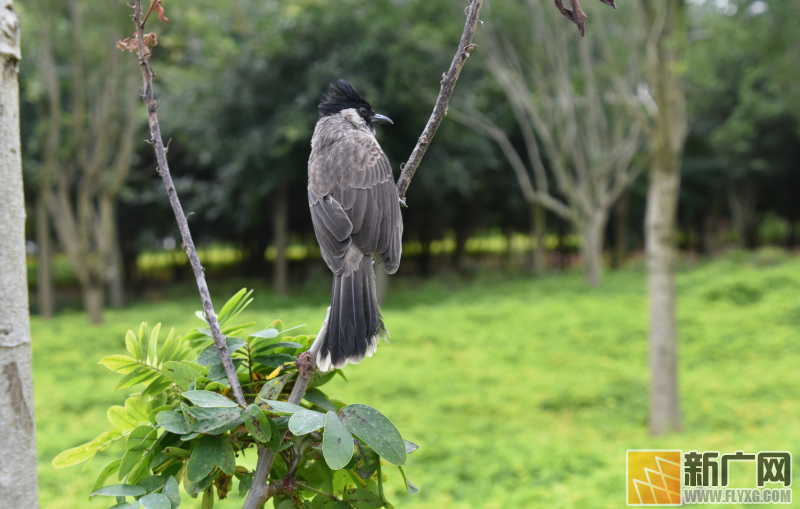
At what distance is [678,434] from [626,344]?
11.3 feet

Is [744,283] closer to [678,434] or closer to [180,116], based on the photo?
[678,434]

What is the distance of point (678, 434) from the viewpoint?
584 centimetres

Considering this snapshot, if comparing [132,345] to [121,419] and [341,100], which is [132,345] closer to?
[121,419]

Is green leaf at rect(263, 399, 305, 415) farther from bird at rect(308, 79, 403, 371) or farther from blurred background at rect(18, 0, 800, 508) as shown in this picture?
blurred background at rect(18, 0, 800, 508)

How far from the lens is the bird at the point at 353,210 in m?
1.37

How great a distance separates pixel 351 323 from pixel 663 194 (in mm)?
5124

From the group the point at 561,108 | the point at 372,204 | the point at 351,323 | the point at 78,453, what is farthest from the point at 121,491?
the point at 561,108

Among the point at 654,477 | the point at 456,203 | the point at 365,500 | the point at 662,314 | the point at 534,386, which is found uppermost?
the point at 456,203

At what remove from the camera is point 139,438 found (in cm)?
118

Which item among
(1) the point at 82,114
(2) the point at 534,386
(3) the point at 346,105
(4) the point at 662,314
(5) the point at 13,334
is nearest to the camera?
(5) the point at 13,334

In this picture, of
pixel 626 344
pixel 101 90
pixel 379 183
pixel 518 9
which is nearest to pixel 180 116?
pixel 101 90

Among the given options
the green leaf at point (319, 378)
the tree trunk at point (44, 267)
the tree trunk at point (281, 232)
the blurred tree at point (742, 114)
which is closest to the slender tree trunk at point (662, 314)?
the green leaf at point (319, 378)

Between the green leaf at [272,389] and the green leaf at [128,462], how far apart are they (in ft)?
0.81

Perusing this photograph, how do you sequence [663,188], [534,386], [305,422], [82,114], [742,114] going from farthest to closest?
[742,114], [82,114], [534,386], [663,188], [305,422]
